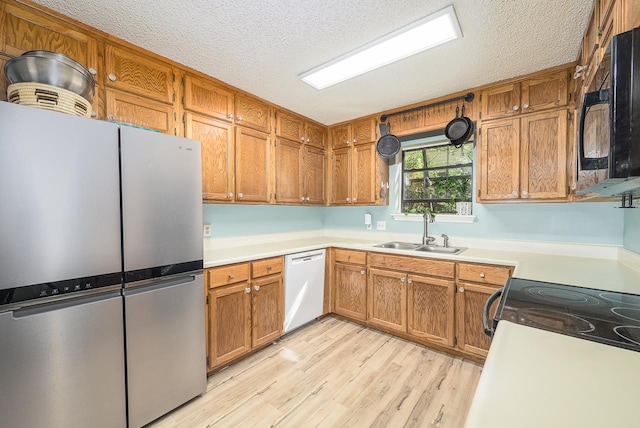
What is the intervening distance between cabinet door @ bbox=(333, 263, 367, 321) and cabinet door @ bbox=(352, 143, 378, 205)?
83cm

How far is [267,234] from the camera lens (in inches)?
123

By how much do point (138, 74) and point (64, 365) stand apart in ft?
5.99

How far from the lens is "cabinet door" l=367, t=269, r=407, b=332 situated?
8.54 ft

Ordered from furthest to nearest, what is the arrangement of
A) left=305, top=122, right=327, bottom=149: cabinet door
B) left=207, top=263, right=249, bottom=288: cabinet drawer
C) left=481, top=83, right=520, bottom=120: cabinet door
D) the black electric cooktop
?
left=305, top=122, right=327, bottom=149: cabinet door
left=481, top=83, right=520, bottom=120: cabinet door
left=207, top=263, right=249, bottom=288: cabinet drawer
the black electric cooktop

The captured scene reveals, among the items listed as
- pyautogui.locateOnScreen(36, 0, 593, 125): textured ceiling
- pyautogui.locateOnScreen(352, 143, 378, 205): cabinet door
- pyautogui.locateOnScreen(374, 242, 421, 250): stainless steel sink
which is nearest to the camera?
pyautogui.locateOnScreen(36, 0, 593, 125): textured ceiling

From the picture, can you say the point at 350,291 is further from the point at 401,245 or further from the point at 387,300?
the point at 401,245

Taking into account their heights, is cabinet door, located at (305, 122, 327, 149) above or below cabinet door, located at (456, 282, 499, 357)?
above

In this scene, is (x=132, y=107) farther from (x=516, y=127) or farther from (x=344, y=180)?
(x=516, y=127)

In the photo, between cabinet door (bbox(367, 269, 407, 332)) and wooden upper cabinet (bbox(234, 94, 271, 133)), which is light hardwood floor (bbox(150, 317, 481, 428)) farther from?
wooden upper cabinet (bbox(234, 94, 271, 133))

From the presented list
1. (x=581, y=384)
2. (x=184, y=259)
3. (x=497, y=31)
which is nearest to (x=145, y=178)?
(x=184, y=259)

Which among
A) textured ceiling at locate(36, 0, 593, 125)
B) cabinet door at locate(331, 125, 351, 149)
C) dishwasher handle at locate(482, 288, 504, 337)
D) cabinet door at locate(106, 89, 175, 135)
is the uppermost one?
textured ceiling at locate(36, 0, 593, 125)

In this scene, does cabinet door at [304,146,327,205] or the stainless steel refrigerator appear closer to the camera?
the stainless steel refrigerator

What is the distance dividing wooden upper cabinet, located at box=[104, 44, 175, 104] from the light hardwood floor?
218 centimetres

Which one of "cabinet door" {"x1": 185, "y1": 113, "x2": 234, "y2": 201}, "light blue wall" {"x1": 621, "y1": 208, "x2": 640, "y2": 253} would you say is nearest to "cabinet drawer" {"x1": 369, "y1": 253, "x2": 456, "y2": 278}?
"light blue wall" {"x1": 621, "y1": 208, "x2": 640, "y2": 253}
